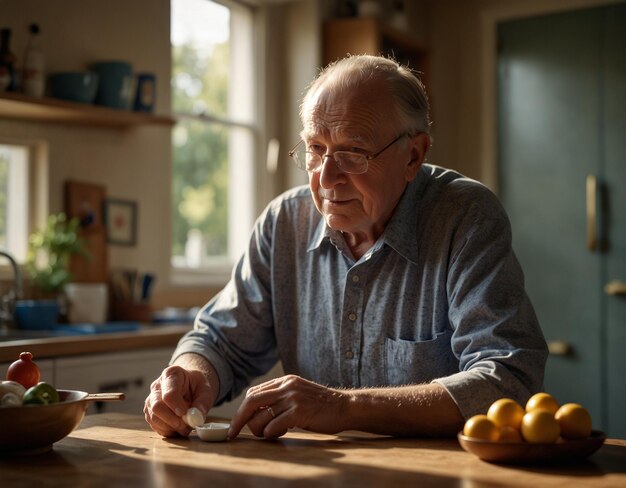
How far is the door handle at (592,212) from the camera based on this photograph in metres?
4.54

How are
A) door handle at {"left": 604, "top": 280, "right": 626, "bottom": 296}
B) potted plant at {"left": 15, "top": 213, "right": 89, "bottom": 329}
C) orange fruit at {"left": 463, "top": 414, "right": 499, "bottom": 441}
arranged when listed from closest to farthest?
orange fruit at {"left": 463, "top": 414, "right": 499, "bottom": 441} → potted plant at {"left": 15, "top": 213, "right": 89, "bottom": 329} → door handle at {"left": 604, "top": 280, "right": 626, "bottom": 296}

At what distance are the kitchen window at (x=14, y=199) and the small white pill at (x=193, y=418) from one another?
1919 mm

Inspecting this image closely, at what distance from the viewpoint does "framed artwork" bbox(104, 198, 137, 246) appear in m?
3.49

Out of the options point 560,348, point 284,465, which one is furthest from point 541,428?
point 560,348

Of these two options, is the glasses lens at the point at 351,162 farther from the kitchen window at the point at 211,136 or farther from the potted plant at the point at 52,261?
the kitchen window at the point at 211,136

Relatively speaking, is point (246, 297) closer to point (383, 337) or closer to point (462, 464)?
point (383, 337)

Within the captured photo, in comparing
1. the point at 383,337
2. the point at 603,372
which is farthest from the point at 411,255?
the point at 603,372

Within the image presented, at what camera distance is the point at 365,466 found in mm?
1274

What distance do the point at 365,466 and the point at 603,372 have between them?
11.8 ft

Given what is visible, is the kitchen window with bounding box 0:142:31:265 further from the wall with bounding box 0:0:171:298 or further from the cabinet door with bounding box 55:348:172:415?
Result: the cabinet door with bounding box 55:348:172:415

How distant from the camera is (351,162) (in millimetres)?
1900

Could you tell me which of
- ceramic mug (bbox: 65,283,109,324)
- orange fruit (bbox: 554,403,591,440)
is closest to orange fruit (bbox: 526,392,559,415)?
orange fruit (bbox: 554,403,591,440)

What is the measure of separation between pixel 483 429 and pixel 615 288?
3.47 m

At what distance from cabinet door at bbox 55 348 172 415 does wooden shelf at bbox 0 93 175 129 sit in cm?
93
